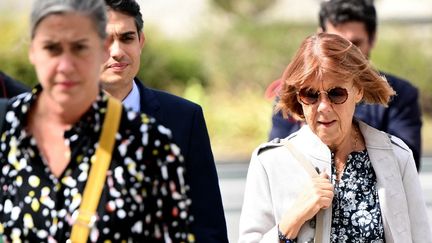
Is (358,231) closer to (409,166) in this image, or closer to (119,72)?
(409,166)

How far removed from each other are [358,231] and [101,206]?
150 centimetres

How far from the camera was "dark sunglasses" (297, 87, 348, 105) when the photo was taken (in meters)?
4.81

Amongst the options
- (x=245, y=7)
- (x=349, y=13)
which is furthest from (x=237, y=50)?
(x=349, y=13)

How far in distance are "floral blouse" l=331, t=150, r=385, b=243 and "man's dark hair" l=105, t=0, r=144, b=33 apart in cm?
95

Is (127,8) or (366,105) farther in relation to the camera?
(366,105)

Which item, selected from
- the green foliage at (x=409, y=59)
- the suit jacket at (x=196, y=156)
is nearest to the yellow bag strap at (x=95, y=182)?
the suit jacket at (x=196, y=156)

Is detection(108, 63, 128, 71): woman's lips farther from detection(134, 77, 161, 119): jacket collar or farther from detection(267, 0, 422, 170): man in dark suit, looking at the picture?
detection(267, 0, 422, 170): man in dark suit

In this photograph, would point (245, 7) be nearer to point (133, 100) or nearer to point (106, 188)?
point (133, 100)

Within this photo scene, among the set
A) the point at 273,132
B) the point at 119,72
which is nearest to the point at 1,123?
the point at 119,72

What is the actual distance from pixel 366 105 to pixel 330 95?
1494 millimetres

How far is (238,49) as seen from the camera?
18.4m

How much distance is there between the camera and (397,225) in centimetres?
467

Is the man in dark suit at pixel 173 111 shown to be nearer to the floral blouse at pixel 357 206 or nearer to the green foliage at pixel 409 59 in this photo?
the floral blouse at pixel 357 206

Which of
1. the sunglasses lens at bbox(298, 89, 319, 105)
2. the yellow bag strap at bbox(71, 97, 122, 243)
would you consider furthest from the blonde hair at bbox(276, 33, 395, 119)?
the yellow bag strap at bbox(71, 97, 122, 243)
